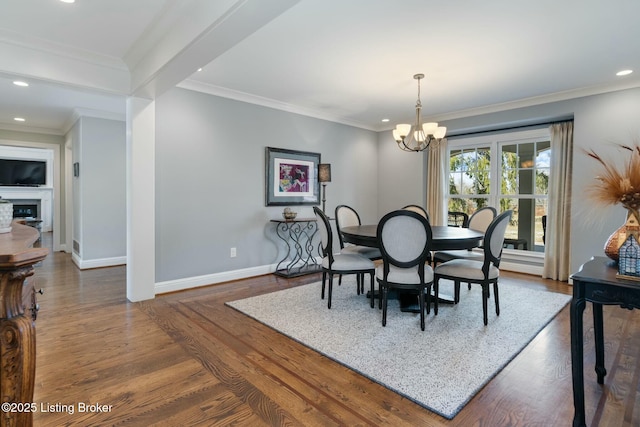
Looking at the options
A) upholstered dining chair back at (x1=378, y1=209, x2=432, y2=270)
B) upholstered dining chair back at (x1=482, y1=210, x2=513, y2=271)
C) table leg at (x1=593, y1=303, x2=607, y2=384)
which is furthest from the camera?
upholstered dining chair back at (x1=482, y1=210, x2=513, y2=271)

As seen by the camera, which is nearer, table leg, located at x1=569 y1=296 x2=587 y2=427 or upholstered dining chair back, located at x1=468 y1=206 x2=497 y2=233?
table leg, located at x1=569 y1=296 x2=587 y2=427

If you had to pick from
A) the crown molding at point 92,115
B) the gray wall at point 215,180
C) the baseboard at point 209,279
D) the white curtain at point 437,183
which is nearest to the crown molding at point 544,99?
the white curtain at point 437,183

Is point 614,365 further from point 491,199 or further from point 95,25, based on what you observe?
point 95,25

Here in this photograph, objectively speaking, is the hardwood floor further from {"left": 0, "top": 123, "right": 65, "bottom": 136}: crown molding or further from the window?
{"left": 0, "top": 123, "right": 65, "bottom": 136}: crown molding

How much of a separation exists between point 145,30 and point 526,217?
541 centimetres

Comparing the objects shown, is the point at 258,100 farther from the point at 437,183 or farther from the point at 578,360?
the point at 578,360

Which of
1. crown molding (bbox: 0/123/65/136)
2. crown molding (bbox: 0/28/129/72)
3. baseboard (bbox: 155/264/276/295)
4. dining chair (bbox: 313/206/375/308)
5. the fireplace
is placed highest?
crown molding (bbox: 0/123/65/136)

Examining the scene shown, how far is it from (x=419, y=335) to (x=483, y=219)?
6.75ft

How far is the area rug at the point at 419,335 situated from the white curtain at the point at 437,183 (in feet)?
6.52

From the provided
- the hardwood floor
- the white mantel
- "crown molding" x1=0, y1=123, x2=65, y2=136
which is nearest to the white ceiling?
"crown molding" x1=0, y1=123, x2=65, y2=136

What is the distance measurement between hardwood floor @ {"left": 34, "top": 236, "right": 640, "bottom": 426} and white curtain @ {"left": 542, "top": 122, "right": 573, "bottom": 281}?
1.43m

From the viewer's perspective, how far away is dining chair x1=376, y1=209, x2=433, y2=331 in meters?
2.73

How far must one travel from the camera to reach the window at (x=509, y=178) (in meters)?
4.93

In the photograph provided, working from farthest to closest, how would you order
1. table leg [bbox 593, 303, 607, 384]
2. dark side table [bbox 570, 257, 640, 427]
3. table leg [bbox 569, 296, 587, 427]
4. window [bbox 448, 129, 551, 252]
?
1. window [bbox 448, 129, 551, 252]
2. table leg [bbox 593, 303, 607, 384]
3. table leg [bbox 569, 296, 587, 427]
4. dark side table [bbox 570, 257, 640, 427]
